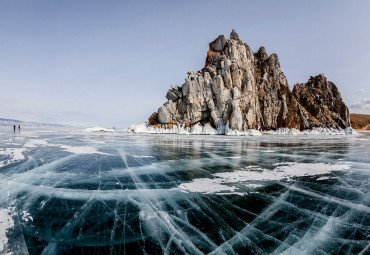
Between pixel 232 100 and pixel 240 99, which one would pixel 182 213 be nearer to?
pixel 232 100

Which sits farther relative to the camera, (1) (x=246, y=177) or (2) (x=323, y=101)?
(2) (x=323, y=101)

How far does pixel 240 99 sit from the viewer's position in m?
54.4

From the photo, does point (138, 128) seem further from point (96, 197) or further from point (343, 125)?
point (343, 125)

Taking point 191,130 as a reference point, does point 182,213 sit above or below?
below

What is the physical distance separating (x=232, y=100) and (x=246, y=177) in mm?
46999

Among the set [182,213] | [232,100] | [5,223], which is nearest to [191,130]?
[232,100]

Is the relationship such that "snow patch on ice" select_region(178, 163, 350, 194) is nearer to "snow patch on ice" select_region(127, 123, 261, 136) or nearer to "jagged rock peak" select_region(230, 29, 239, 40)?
"snow patch on ice" select_region(127, 123, 261, 136)

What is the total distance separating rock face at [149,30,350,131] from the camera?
5338 centimetres

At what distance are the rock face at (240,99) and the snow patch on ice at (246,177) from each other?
4118cm

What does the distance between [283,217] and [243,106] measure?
52.5m

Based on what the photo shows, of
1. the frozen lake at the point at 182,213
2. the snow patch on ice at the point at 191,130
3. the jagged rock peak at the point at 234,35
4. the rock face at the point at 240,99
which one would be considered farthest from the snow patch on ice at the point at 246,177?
the jagged rock peak at the point at 234,35

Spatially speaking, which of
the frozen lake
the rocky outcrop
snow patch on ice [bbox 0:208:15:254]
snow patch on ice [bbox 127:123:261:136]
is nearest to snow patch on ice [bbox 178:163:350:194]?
the frozen lake

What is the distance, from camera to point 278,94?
220 ft

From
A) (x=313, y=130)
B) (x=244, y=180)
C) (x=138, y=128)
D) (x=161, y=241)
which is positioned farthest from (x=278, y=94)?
(x=161, y=241)
